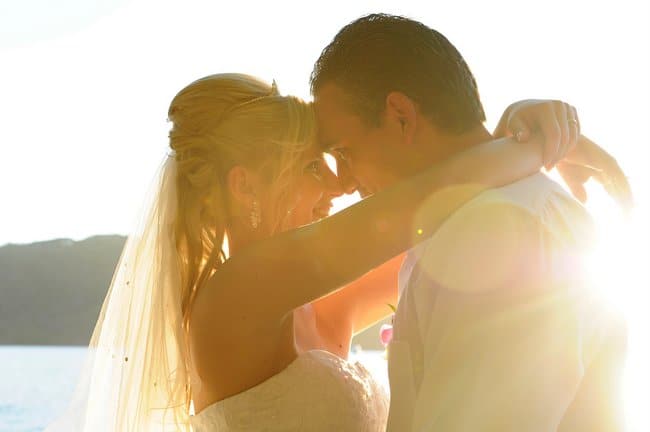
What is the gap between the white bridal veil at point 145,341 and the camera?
13.0 feet

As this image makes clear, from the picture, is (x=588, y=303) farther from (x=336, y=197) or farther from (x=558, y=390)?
(x=336, y=197)

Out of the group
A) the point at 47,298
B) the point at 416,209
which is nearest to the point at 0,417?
the point at 416,209

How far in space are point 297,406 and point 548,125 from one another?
173 centimetres

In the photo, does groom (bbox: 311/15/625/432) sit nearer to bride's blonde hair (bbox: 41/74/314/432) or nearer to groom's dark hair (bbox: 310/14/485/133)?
groom's dark hair (bbox: 310/14/485/133)

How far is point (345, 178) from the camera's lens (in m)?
3.81

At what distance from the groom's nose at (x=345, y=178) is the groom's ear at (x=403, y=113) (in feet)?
1.66

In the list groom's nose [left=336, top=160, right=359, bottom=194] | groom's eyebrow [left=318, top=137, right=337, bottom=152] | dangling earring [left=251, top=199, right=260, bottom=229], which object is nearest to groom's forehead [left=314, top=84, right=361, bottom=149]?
groom's eyebrow [left=318, top=137, right=337, bottom=152]

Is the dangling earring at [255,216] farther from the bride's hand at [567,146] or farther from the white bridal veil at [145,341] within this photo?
the bride's hand at [567,146]

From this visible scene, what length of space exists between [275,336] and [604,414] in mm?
1540

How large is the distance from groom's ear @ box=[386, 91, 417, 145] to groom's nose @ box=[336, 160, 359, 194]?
504 millimetres

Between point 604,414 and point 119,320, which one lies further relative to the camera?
point 119,320

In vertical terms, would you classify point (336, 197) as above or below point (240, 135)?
below

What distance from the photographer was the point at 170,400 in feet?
13.0

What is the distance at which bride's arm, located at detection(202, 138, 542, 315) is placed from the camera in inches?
110
